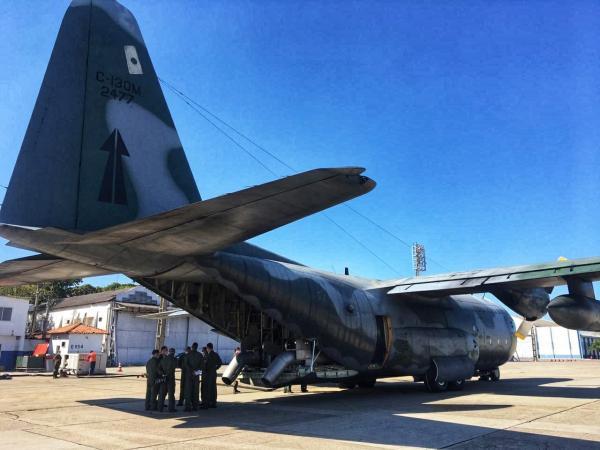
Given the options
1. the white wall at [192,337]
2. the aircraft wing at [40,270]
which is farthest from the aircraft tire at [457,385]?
the white wall at [192,337]

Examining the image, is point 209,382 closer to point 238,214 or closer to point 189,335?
point 238,214

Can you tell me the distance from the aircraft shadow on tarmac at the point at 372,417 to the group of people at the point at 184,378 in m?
0.37

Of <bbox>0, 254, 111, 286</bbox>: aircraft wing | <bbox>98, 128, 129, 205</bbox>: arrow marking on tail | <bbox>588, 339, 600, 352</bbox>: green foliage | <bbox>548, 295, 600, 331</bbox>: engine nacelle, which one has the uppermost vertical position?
<bbox>98, 128, 129, 205</bbox>: arrow marking on tail

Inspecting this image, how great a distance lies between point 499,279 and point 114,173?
10669mm

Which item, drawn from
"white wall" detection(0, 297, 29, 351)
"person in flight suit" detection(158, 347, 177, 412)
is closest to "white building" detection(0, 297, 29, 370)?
"white wall" detection(0, 297, 29, 351)

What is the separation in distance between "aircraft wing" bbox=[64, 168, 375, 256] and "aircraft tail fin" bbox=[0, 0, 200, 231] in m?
1.11

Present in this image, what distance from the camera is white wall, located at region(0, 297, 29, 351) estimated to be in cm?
3304

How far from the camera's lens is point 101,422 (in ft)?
30.3

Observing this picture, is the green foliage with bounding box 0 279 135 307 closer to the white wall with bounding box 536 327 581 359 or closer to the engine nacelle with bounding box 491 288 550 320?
the engine nacelle with bounding box 491 288 550 320

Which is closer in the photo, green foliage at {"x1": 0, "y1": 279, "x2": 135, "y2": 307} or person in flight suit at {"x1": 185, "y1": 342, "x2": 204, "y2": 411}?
person in flight suit at {"x1": 185, "y1": 342, "x2": 204, "y2": 411}

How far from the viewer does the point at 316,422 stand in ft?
30.6

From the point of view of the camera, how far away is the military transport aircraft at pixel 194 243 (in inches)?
309

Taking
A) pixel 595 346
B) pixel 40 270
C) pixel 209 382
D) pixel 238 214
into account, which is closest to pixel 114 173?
pixel 40 270

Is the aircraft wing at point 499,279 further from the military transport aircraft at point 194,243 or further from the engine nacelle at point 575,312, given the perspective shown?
the engine nacelle at point 575,312
